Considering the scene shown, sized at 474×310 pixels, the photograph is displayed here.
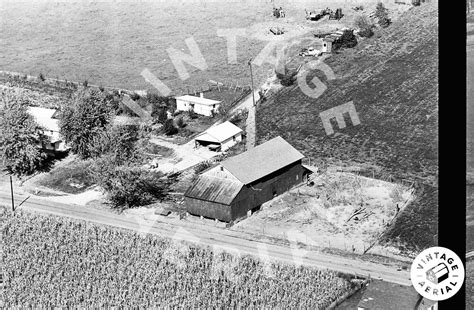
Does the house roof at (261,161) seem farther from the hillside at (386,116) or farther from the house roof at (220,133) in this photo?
the house roof at (220,133)

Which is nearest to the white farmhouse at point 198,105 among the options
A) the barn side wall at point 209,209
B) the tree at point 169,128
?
the tree at point 169,128

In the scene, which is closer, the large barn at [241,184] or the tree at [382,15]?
the large barn at [241,184]

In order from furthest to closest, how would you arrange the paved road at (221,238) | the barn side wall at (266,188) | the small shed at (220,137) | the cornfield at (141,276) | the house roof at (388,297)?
the small shed at (220,137) < the barn side wall at (266,188) < the paved road at (221,238) < the cornfield at (141,276) < the house roof at (388,297)

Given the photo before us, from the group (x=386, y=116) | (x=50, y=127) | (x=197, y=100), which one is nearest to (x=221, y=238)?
(x=50, y=127)

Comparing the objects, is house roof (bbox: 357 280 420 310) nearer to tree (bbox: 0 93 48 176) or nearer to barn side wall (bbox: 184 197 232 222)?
barn side wall (bbox: 184 197 232 222)

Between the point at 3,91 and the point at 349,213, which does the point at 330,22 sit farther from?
the point at 349,213

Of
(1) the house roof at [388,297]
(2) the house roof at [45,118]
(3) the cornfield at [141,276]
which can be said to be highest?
(1) the house roof at [388,297]
